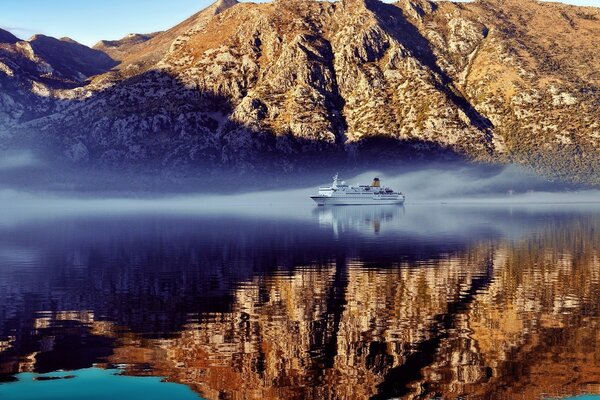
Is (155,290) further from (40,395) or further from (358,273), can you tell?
(40,395)

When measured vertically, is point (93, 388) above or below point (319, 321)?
below

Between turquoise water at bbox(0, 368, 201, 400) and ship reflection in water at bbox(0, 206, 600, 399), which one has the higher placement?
ship reflection in water at bbox(0, 206, 600, 399)

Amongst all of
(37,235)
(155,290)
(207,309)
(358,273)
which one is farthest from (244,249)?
(37,235)

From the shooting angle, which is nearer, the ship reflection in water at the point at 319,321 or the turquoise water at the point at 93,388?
the turquoise water at the point at 93,388

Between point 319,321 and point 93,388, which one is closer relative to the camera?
point 93,388

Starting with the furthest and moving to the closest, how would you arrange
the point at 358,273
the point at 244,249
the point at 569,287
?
1. the point at 244,249
2. the point at 358,273
3. the point at 569,287
